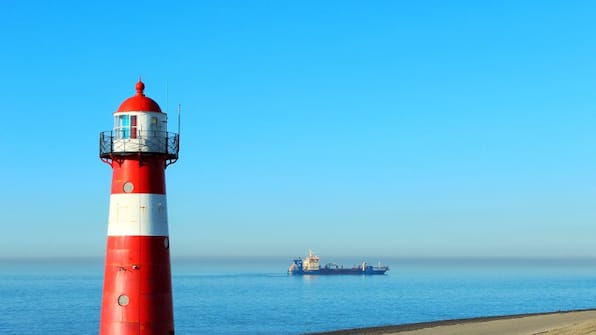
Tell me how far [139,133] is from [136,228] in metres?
2.43

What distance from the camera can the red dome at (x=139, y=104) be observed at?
67.9 feet

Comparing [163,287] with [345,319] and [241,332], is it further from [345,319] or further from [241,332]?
[345,319]

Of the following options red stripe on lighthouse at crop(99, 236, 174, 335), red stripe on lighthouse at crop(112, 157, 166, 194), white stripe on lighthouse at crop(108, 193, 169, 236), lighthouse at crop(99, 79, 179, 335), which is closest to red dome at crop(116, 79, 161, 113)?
lighthouse at crop(99, 79, 179, 335)

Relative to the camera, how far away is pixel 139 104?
68.0ft

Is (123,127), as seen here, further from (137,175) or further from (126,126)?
(137,175)

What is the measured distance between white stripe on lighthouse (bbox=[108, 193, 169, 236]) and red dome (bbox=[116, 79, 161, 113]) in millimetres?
2221

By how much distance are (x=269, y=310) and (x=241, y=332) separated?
1120 inches

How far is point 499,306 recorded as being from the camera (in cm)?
11231

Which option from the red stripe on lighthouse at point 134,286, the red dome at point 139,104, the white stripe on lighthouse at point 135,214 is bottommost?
the red stripe on lighthouse at point 134,286

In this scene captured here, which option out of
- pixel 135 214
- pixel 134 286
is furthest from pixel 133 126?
pixel 134 286

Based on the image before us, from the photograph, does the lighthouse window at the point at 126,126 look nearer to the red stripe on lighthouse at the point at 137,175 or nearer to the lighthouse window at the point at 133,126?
the lighthouse window at the point at 133,126

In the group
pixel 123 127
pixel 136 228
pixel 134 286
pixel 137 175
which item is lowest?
pixel 134 286

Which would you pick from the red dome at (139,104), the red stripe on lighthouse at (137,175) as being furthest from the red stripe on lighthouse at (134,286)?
the red dome at (139,104)

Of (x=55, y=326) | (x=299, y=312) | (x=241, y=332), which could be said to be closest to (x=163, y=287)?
(x=241, y=332)
